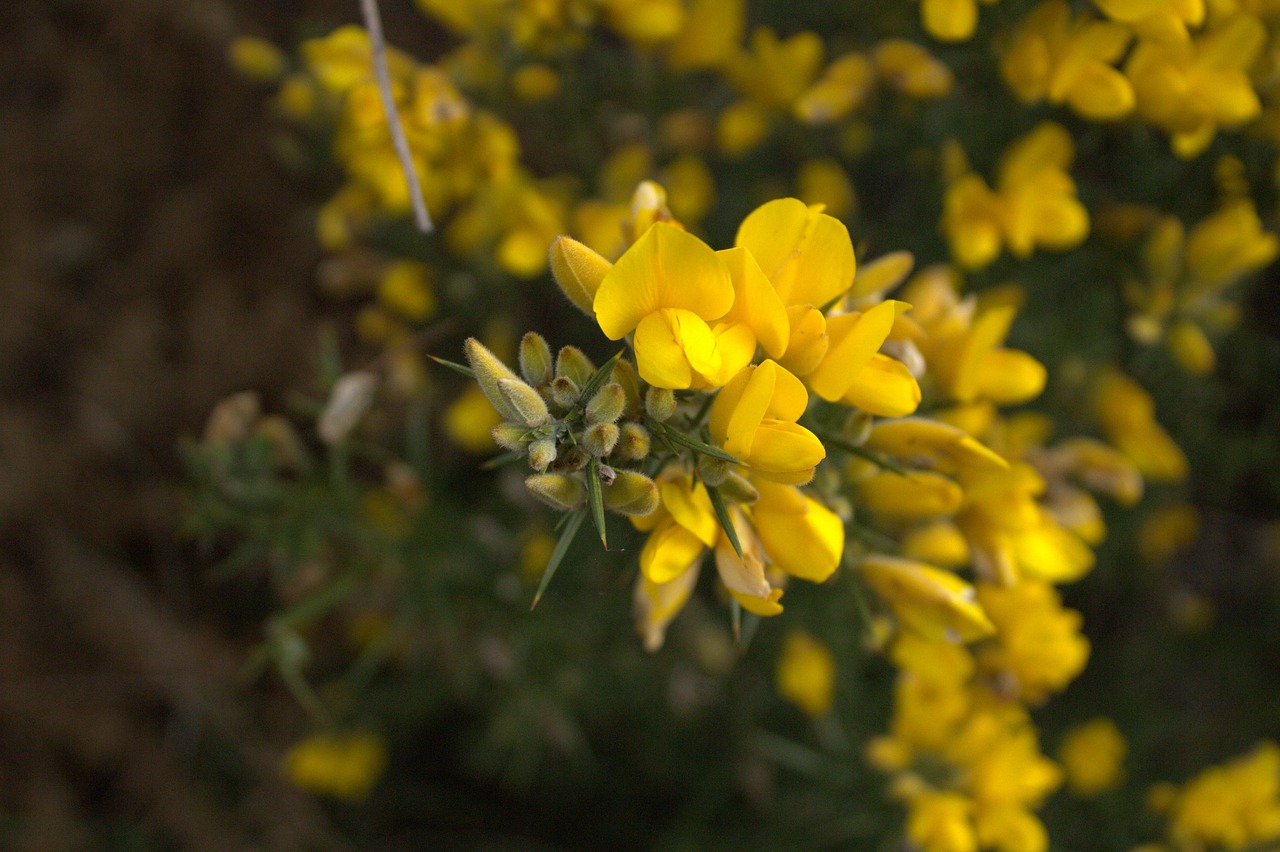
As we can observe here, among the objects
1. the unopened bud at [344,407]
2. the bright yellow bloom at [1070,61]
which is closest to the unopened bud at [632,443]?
the unopened bud at [344,407]

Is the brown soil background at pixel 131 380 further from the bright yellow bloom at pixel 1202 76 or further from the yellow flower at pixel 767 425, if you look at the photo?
the bright yellow bloom at pixel 1202 76

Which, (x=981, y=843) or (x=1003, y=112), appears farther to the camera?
(x=1003, y=112)

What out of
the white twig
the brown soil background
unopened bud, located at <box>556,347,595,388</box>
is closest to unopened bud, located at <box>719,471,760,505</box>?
unopened bud, located at <box>556,347,595,388</box>

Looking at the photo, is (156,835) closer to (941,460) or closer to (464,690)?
(464,690)

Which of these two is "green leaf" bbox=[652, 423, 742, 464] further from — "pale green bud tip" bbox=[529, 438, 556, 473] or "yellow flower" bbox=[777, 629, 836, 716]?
"yellow flower" bbox=[777, 629, 836, 716]

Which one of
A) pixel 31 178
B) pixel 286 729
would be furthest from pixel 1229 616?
pixel 31 178
